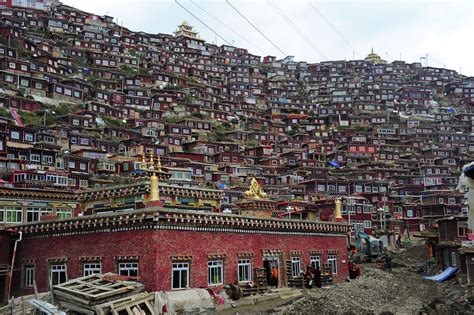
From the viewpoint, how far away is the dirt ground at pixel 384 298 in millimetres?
30000

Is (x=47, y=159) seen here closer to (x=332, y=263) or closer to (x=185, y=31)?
(x=332, y=263)

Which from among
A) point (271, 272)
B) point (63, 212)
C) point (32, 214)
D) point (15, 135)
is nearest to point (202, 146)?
point (15, 135)

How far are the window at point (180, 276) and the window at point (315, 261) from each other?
13.2 metres

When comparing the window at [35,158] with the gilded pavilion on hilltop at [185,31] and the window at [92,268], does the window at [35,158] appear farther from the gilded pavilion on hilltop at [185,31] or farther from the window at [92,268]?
the gilded pavilion on hilltop at [185,31]

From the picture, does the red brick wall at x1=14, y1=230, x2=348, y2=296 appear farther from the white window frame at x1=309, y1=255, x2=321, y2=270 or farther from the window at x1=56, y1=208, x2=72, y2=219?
the window at x1=56, y1=208, x2=72, y2=219

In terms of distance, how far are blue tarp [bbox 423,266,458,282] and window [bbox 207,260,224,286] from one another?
77.2 feet

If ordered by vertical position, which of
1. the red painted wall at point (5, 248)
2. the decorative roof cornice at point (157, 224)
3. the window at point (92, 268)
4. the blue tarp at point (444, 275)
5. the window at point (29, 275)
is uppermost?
the decorative roof cornice at point (157, 224)

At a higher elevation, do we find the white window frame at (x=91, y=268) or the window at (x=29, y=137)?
the window at (x=29, y=137)

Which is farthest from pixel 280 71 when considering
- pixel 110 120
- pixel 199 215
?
pixel 199 215

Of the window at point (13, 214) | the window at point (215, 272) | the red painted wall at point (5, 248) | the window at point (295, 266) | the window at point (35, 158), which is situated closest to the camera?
the window at point (215, 272)

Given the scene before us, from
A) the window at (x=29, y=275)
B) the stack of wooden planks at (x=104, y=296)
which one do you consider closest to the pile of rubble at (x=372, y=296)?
the stack of wooden planks at (x=104, y=296)

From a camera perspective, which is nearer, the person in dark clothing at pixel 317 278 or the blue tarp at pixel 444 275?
the person in dark clothing at pixel 317 278

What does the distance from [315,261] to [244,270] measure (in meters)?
8.64

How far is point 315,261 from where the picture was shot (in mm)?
40438
